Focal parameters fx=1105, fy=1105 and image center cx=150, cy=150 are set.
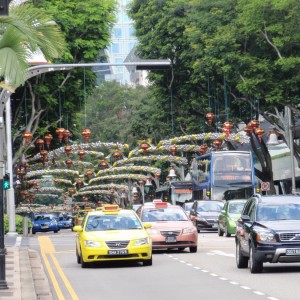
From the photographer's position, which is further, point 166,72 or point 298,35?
point 166,72

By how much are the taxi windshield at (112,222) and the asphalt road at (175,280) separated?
954 mm

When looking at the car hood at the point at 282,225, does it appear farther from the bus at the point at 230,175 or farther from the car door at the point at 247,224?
the bus at the point at 230,175

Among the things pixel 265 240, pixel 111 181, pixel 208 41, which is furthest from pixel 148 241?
pixel 111 181

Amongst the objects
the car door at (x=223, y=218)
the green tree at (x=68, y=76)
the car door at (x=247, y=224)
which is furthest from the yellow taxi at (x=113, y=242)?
the green tree at (x=68, y=76)

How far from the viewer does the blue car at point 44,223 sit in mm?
78438

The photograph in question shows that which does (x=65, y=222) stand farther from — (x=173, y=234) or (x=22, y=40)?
(x=22, y=40)

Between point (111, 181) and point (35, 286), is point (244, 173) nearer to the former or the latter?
point (35, 286)

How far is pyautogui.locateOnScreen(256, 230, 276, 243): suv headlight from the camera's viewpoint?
74.0ft

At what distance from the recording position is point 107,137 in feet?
350

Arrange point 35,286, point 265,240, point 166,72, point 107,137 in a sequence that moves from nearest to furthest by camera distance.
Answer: point 35,286 → point 265,240 → point 166,72 → point 107,137

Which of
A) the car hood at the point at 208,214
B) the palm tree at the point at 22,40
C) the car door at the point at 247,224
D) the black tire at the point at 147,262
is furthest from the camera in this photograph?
the car hood at the point at 208,214

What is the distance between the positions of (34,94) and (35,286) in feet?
107

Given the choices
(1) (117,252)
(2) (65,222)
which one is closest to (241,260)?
(1) (117,252)

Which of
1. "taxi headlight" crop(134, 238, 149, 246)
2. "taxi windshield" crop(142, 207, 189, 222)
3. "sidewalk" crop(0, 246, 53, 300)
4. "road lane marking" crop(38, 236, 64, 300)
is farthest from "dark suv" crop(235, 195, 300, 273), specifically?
"taxi windshield" crop(142, 207, 189, 222)
